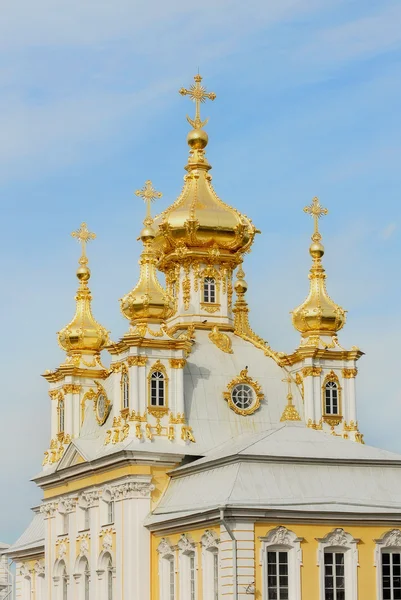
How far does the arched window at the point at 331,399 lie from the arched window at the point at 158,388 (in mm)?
7002

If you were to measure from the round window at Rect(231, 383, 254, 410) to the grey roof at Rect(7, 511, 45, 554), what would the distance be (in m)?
13.6

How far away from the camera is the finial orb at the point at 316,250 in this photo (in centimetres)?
7288

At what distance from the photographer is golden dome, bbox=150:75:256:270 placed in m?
73.1

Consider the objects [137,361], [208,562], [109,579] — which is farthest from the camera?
[109,579]

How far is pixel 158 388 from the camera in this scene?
67.4 metres

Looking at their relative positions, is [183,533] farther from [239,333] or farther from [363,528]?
[239,333]

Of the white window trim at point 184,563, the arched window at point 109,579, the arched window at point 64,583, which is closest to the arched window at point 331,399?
the arched window at point 109,579

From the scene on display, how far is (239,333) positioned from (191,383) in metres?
4.14

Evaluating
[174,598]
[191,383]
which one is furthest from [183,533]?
[191,383]

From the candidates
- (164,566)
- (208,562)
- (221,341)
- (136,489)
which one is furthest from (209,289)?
(208,562)

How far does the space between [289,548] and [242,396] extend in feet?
37.3

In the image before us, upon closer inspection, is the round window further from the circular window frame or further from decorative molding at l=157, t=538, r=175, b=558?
decorative molding at l=157, t=538, r=175, b=558

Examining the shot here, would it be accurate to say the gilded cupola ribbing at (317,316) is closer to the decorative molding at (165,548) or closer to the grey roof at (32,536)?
the decorative molding at (165,548)

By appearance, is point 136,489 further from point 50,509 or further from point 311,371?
point 311,371
